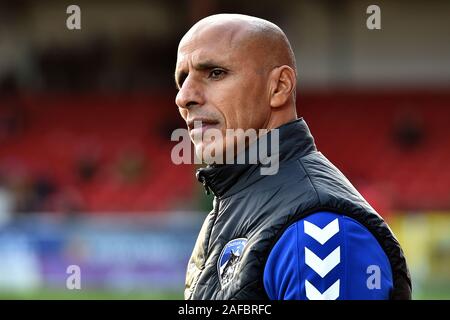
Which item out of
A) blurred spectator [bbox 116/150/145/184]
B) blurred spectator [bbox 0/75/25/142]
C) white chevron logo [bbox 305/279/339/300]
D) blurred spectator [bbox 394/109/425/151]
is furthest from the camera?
blurred spectator [bbox 0/75/25/142]

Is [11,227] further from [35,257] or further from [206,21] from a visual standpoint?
[206,21]

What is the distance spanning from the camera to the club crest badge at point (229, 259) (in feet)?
6.79

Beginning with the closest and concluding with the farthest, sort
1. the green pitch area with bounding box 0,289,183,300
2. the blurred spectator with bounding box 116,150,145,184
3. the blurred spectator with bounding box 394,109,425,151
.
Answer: the green pitch area with bounding box 0,289,183,300
the blurred spectator with bounding box 116,150,145,184
the blurred spectator with bounding box 394,109,425,151

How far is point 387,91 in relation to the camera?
20.3m

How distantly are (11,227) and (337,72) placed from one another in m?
9.27

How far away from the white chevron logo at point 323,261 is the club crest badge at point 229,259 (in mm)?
188

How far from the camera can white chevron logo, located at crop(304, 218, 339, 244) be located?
1.94m

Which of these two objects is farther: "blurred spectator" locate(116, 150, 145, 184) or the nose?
"blurred spectator" locate(116, 150, 145, 184)

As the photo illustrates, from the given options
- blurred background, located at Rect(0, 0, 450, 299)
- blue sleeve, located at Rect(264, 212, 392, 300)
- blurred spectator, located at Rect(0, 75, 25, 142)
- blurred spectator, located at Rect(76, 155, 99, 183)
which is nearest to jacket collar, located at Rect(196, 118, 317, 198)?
blue sleeve, located at Rect(264, 212, 392, 300)

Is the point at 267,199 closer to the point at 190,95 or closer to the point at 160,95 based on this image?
the point at 190,95

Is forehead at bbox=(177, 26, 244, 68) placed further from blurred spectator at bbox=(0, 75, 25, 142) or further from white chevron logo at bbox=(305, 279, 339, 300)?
blurred spectator at bbox=(0, 75, 25, 142)

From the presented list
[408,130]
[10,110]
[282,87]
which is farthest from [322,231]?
[10,110]

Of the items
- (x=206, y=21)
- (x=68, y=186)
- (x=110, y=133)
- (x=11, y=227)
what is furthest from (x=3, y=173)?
(x=206, y=21)
